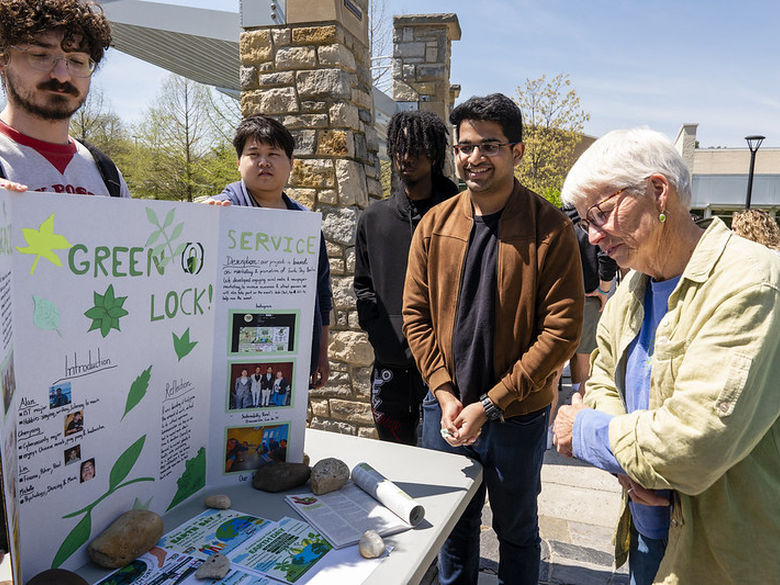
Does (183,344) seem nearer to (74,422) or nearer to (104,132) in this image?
(74,422)

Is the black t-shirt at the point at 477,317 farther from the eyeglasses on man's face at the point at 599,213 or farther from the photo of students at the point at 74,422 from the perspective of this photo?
the photo of students at the point at 74,422

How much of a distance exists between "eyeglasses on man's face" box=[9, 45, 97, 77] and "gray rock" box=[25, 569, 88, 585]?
1321 mm

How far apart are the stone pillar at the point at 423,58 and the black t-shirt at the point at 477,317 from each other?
554 centimetres

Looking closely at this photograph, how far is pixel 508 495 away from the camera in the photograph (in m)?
1.85

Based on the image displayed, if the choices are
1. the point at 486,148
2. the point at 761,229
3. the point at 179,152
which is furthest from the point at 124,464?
the point at 179,152

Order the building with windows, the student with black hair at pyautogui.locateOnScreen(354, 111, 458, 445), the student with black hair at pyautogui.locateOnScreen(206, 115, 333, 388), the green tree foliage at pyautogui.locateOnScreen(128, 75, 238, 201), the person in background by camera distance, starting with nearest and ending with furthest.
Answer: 1. the student with black hair at pyautogui.locateOnScreen(206, 115, 333, 388)
2. the student with black hair at pyautogui.locateOnScreen(354, 111, 458, 445)
3. the person in background
4. the green tree foliage at pyautogui.locateOnScreen(128, 75, 238, 201)
5. the building with windows

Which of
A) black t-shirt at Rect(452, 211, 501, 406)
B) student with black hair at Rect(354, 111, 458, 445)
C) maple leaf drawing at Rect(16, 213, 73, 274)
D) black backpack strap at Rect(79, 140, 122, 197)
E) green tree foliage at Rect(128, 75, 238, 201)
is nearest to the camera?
maple leaf drawing at Rect(16, 213, 73, 274)

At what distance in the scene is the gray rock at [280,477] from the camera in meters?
1.41

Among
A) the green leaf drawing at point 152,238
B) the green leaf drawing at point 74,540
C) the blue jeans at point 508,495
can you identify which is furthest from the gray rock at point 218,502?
the blue jeans at point 508,495

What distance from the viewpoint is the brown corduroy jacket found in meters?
1.75

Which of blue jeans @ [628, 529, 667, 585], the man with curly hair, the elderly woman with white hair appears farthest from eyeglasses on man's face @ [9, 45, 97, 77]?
blue jeans @ [628, 529, 667, 585]

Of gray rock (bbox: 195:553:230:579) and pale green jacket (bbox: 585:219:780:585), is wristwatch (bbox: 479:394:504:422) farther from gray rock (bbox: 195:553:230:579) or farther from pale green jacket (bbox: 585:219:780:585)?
gray rock (bbox: 195:553:230:579)

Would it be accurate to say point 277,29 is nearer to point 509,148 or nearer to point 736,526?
point 509,148

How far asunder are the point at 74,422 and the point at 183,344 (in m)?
0.31
